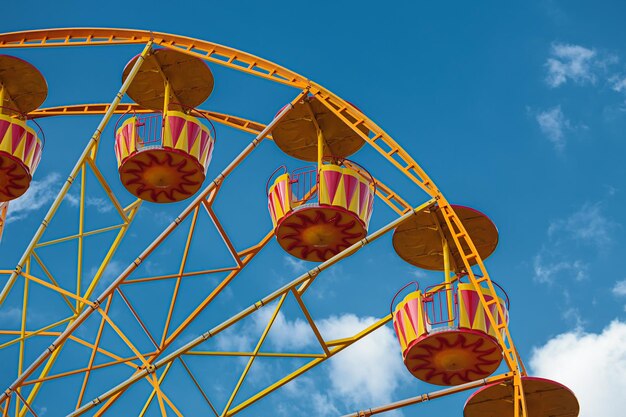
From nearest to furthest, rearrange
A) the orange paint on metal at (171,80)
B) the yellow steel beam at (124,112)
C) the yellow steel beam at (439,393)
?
the yellow steel beam at (439,393)
the orange paint on metal at (171,80)
the yellow steel beam at (124,112)

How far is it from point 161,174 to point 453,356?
5.58 meters

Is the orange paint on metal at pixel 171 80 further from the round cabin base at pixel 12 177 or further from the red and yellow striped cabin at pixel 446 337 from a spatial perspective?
the red and yellow striped cabin at pixel 446 337

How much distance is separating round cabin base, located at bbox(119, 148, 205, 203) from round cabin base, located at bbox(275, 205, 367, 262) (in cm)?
191

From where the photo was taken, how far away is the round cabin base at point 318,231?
19609 mm

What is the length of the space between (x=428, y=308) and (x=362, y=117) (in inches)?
137

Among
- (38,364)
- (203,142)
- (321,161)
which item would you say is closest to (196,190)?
(203,142)

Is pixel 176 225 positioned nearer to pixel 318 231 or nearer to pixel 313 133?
pixel 318 231

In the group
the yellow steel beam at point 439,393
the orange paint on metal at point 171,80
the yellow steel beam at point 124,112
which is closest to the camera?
the yellow steel beam at point 439,393

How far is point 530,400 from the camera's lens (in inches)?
721

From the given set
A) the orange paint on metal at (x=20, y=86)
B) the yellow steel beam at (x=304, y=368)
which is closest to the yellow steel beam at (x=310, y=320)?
the yellow steel beam at (x=304, y=368)

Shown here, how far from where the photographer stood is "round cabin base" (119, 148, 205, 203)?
20.5 meters

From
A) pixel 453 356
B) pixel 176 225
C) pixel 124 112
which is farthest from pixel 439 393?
pixel 124 112

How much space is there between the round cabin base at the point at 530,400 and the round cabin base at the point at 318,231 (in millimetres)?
3138

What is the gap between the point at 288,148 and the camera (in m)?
22.2
